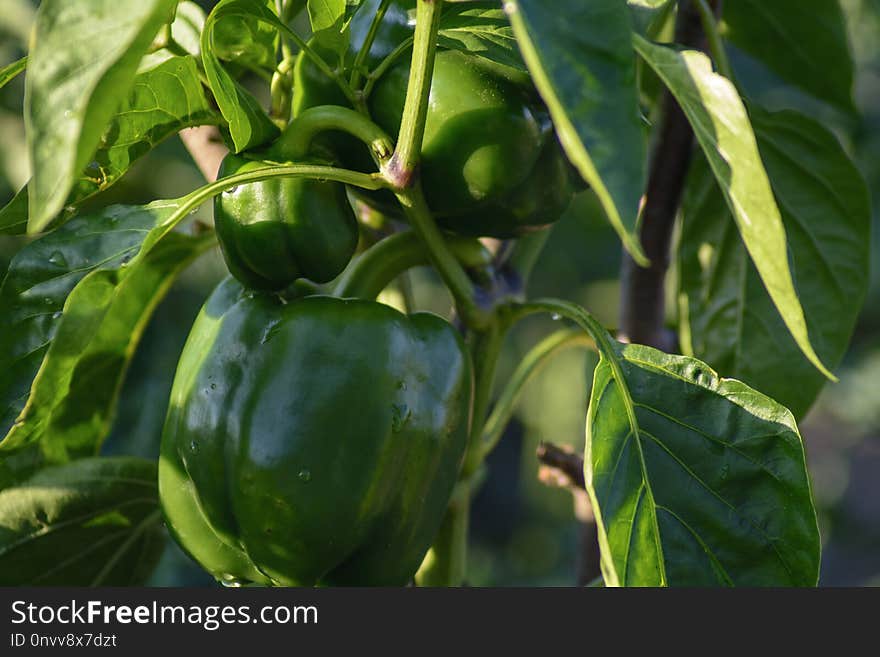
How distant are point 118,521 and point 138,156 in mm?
317

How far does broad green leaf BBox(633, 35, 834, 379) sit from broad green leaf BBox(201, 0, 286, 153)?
216mm

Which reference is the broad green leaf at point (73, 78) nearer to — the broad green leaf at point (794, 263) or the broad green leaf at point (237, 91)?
the broad green leaf at point (237, 91)

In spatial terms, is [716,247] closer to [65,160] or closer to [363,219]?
[363,219]

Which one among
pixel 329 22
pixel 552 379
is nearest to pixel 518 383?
Answer: pixel 329 22

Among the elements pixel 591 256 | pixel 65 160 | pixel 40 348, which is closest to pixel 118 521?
pixel 40 348

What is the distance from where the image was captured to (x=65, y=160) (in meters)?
0.38

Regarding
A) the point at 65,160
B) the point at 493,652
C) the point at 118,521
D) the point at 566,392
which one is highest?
the point at 65,160

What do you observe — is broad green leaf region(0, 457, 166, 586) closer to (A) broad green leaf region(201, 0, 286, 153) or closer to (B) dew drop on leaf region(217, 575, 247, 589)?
(B) dew drop on leaf region(217, 575, 247, 589)

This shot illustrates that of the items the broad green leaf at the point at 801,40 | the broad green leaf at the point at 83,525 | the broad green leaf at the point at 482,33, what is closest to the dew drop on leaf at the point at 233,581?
the broad green leaf at the point at 83,525

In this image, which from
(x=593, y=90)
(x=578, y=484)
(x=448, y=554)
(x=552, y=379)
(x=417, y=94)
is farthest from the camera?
(x=552, y=379)

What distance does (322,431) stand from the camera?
1.87ft

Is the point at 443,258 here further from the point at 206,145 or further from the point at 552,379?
the point at 552,379

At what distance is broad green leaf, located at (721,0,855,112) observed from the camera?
869 mm

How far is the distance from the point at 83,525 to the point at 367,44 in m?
0.41
